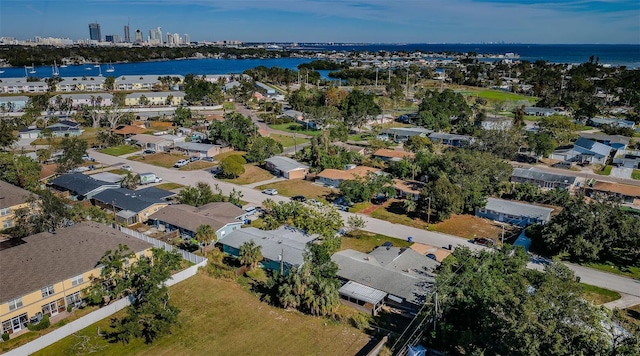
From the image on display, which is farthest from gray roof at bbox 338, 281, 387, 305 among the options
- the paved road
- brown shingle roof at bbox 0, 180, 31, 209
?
brown shingle roof at bbox 0, 180, 31, 209

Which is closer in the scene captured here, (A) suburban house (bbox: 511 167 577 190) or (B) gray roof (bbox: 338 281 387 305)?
(B) gray roof (bbox: 338 281 387 305)

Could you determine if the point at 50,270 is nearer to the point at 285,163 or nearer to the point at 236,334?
the point at 236,334

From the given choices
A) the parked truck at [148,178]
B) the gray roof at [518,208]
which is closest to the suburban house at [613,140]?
the gray roof at [518,208]

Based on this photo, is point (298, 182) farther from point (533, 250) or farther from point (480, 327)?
point (480, 327)

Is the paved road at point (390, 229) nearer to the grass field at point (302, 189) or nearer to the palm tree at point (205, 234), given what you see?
the grass field at point (302, 189)

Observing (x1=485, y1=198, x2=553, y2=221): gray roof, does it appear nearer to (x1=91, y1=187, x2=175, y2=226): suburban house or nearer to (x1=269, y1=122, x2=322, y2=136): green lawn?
(x1=91, y1=187, x2=175, y2=226): suburban house

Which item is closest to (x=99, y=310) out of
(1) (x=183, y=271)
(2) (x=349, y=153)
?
(1) (x=183, y=271)

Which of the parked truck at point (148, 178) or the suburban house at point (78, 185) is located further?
the parked truck at point (148, 178)
